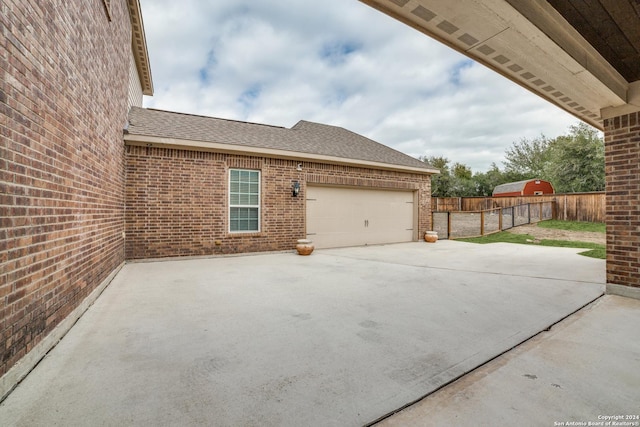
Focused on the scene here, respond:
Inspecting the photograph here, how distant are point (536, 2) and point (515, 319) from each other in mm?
3015

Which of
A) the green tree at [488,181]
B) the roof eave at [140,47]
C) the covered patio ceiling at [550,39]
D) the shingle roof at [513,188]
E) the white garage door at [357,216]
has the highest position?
the roof eave at [140,47]

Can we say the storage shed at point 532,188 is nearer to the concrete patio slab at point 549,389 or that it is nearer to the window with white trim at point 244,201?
the window with white trim at point 244,201

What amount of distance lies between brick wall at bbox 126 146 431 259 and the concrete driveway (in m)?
1.87

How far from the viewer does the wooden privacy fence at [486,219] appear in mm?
12695

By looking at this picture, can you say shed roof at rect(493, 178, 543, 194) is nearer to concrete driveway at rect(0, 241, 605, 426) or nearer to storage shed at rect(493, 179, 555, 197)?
storage shed at rect(493, 179, 555, 197)

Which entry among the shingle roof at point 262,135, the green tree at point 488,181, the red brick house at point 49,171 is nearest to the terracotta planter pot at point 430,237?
the shingle roof at point 262,135

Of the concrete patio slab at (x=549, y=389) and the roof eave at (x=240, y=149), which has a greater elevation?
the roof eave at (x=240, y=149)

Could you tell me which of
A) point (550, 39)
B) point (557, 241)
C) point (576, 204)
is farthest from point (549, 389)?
point (576, 204)

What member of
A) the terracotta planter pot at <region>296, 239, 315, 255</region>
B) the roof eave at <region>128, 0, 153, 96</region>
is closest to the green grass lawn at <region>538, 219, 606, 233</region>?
the terracotta planter pot at <region>296, 239, 315, 255</region>

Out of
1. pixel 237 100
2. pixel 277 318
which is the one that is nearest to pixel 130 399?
pixel 277 318

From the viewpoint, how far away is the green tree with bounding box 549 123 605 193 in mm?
22047

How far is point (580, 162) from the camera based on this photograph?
2306 cm

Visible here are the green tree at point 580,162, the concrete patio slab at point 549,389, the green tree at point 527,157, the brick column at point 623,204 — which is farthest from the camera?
the green tree at point 527,157

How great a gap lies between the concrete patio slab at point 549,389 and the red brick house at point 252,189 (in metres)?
6.59
